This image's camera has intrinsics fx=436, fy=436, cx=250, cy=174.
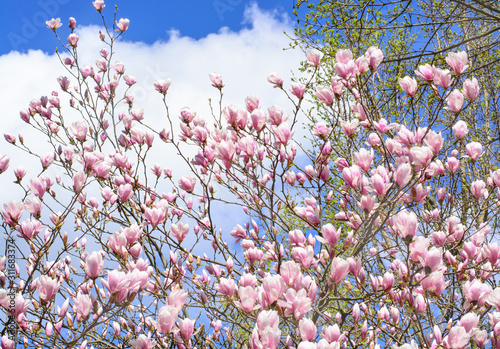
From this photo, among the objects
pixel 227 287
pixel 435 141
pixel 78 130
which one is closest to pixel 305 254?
pixel 227 287

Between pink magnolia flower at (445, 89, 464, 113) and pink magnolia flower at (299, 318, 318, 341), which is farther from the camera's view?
pink magnolia flower at (445, 89, 464, 113)

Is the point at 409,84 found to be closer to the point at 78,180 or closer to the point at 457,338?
the point at 457,338

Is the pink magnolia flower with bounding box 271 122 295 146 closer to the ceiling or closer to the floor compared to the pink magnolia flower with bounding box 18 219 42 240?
closer to the ceiling

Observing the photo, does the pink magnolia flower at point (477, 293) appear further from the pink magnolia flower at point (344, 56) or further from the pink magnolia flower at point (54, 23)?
the pink magnolia flower at point (54, 23)

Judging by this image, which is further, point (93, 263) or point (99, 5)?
point (99, 5)

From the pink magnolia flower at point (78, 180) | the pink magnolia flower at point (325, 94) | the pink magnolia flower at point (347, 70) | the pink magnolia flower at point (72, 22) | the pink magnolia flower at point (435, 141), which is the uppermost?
the pink magnolia flower at point (72, 22)

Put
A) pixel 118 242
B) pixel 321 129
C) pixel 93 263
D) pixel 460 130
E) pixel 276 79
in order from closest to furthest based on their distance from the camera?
pixel 93 263
pixel 118 242
pixel 321 129
pixel 460 130
pixel 276 79

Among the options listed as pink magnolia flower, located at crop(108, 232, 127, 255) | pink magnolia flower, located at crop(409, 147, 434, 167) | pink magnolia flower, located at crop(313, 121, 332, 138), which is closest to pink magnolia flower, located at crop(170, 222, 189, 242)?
pink magnolia flower, located at crop(108, 232, 127, 255)

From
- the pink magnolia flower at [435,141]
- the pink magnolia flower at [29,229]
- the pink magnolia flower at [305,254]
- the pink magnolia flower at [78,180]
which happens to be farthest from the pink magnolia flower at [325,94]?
the pink magnolia flower at [29,229]

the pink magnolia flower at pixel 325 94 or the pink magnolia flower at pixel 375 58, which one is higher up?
the pink magnolia flower at pixel 375 58

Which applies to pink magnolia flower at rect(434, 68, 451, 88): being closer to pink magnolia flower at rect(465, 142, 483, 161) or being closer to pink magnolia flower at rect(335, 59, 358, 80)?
pink magnolia flower at rect(335, 59, 358, 80)

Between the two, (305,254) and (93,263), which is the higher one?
(305,254)

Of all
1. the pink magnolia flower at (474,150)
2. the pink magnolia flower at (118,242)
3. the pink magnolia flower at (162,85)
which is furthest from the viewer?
the pink magnolia flower at (162,85)

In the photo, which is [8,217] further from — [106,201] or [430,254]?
[430,254]
